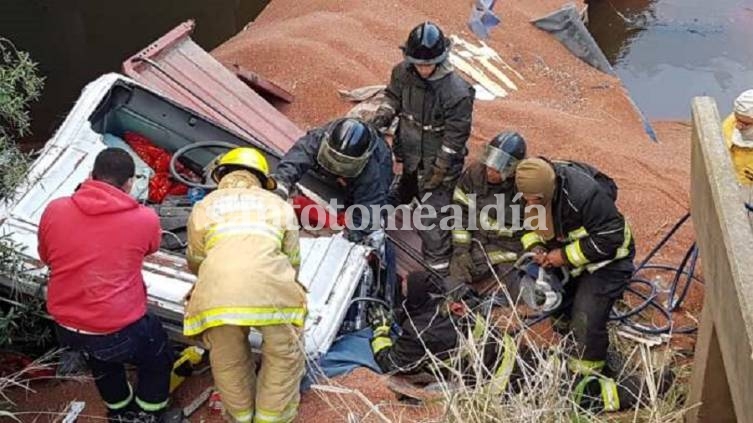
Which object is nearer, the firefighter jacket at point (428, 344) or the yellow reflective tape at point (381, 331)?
the firefighter jacket at point (428, 344)

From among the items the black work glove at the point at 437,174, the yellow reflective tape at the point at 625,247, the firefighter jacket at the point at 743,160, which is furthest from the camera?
→ the black work glove at the point at 437,174

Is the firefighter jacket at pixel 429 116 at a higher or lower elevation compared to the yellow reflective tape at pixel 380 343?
higher

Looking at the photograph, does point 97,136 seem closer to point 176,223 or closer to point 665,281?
point 176,223

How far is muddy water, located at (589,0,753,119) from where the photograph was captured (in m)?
12.2

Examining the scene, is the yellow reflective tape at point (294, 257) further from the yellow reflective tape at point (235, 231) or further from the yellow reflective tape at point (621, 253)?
the yellow reflective tape at point (621, 253)

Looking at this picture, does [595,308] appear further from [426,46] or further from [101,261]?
[101,261]

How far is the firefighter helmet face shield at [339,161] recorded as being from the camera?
5.74 meters

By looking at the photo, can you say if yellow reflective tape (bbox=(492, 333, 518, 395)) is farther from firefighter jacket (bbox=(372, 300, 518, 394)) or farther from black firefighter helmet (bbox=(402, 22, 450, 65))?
black firefighter helmet (bbox=(402, 22, 450, 65))

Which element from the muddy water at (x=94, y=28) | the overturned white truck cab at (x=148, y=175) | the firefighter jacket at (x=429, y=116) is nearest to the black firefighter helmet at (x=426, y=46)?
the firefighter jacket at (x=429, y=116)

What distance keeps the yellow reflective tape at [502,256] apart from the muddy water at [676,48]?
20.6 feet

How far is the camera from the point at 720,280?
11.0 ft

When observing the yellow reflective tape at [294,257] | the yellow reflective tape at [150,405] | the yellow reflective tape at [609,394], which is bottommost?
the yellow reflective tape at [150,405]

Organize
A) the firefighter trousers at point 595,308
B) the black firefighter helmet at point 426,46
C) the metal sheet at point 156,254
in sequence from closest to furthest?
1. the metal sheet at point 156,254
2. the firefighter trousers at point 595,308
3. the black firefighter helmet at point 426,46

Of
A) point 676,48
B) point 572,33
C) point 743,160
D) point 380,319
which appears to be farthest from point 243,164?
point 676,48
